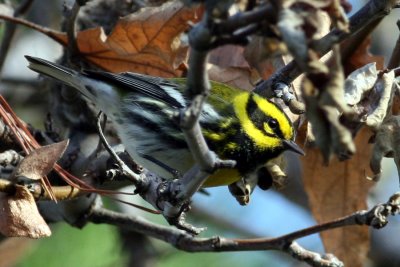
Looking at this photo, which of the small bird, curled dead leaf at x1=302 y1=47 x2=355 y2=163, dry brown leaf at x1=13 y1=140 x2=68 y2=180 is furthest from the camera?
the small bird

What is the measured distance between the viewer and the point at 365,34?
107 inches

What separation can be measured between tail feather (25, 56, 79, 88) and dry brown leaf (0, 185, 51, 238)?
580 millimetres

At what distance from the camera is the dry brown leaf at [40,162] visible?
6.44ft

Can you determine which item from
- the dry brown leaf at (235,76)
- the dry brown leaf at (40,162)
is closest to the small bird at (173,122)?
the dry brown leaf at (235,76)

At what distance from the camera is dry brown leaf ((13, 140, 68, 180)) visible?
196 centimetres

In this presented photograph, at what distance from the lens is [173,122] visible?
2.18 metres

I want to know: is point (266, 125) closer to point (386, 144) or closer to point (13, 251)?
point (386, 144)

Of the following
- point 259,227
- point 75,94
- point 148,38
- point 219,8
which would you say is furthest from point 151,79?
point 259,227

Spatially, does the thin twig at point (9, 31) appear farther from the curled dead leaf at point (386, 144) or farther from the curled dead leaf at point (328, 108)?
the curled dead leaf at point (328, 108)

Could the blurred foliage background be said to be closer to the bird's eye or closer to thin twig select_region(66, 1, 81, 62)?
thin twig select_region(66, 1, 81, 62)

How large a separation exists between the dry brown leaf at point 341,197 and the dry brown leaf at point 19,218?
3.63 feet

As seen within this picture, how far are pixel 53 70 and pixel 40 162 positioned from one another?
1.89 feet

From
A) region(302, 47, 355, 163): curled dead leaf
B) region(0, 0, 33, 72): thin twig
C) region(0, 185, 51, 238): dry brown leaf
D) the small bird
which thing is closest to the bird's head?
the small bird

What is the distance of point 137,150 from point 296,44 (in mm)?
1227
